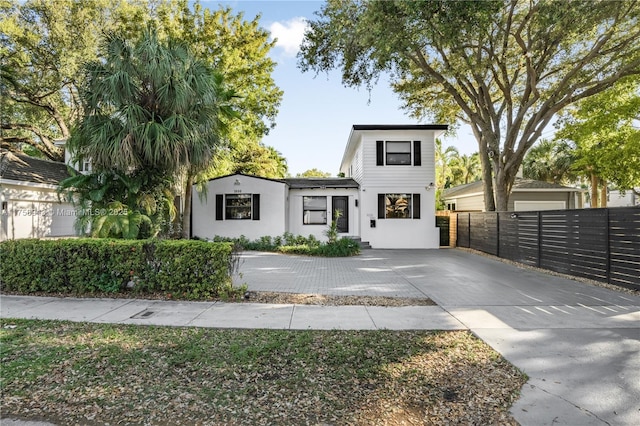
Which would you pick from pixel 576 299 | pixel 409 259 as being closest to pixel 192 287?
pixel 576 299

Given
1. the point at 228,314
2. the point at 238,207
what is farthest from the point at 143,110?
the point at 238,207

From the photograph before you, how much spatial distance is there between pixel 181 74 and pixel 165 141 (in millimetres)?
1928

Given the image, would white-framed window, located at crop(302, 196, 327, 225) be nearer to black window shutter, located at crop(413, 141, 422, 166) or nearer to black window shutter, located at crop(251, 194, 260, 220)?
black window shutter, located at crop(251, 194, 260, 220)

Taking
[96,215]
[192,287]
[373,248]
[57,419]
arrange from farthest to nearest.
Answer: [373,248] < [96,215] < [192,287] < [57,419]

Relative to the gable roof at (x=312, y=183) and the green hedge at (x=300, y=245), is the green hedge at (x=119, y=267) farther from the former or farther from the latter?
the gable roof at (x=312, y=183)

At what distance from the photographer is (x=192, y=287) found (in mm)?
6141

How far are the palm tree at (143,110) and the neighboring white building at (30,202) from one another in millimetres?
4925

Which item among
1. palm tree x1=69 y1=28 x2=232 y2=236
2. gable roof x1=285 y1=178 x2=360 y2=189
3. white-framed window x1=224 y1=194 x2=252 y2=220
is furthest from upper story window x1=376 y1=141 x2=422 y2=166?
palm tree x1=69 y1=28 x2=232 y2=236

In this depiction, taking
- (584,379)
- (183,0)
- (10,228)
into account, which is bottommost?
(584,379)

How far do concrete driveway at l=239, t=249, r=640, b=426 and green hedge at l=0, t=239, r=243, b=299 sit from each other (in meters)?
1.43

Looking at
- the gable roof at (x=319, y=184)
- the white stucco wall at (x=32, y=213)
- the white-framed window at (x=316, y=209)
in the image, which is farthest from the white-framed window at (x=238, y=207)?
the white stucco wall at (x=32, y=213)

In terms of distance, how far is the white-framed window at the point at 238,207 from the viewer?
1594cm

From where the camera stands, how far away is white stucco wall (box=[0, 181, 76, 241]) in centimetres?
1167

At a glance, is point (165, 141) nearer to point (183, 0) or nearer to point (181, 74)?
point (181, 74)
